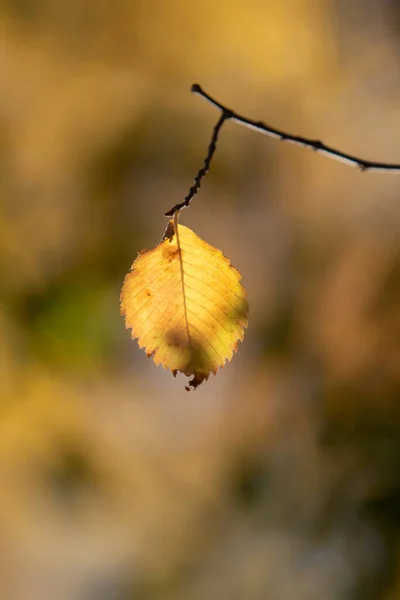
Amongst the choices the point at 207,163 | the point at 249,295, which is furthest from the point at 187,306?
the point at 249,295

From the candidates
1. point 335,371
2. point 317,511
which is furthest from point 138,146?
point 317,511

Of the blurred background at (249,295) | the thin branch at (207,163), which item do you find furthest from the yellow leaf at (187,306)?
the blurred background at (249,295)

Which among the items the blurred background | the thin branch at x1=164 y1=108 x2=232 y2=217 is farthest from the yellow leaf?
the blurred background

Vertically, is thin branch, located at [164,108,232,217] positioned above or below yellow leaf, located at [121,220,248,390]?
above

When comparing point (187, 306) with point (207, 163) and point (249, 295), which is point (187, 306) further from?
point (249, 295)

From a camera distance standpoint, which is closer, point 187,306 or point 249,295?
point 187,306

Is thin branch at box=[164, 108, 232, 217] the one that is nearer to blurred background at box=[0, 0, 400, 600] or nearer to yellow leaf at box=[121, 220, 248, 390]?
yellow leaf at box=[121, 220, 248, 390]

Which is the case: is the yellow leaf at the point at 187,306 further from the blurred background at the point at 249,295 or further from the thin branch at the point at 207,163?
the blurred background at the point at 249,295
